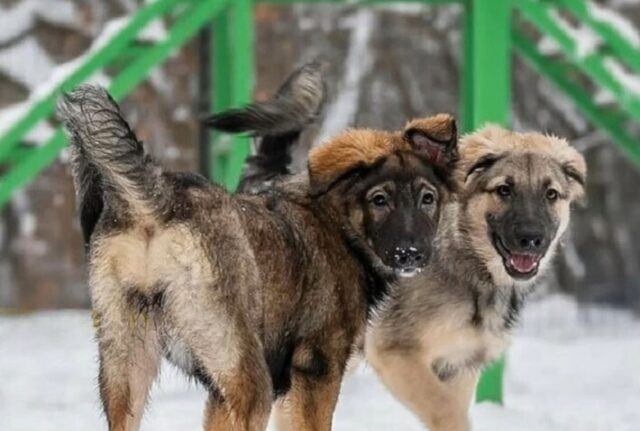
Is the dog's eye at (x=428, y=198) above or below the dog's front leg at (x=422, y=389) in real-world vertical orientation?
above

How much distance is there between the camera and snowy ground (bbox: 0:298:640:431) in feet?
26.1

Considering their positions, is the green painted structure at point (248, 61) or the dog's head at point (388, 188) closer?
the dog's head at point (388, 188)

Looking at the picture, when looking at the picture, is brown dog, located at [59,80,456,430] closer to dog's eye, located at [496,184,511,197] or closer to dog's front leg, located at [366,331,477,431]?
dog's eye, located at [496,184,511,197]

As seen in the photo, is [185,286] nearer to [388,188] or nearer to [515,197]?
[388,188]

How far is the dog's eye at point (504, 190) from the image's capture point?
670cm

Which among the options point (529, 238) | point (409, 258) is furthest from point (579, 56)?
point (409, 258)

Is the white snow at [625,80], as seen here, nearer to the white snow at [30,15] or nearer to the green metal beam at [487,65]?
the green metal beam at [487,65]

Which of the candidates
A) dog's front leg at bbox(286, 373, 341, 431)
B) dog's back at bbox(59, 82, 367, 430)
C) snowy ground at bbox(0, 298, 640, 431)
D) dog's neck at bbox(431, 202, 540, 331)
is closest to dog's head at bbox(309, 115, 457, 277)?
dog's back at bbox(59, 82, 367, 430)

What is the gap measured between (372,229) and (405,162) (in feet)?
0.94

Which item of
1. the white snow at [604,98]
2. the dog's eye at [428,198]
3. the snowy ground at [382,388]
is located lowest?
the snowy ground at [382,388]

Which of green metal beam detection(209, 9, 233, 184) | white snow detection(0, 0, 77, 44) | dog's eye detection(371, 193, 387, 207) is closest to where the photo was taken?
dog's eye detection(371, 193, 387, 207)

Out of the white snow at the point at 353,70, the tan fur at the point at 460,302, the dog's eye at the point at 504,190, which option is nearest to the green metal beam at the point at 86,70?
the tan fur at the point at 460,302

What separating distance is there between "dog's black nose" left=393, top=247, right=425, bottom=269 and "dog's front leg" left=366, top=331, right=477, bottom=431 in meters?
1.19

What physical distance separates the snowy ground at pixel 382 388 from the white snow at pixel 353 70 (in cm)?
241
